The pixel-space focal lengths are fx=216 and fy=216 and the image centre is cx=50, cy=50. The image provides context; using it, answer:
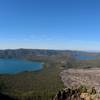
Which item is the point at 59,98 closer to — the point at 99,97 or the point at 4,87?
the point at 99,97

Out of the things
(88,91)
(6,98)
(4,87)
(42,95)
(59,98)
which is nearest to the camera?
(88,91)

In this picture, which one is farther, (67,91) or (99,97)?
(67,91)

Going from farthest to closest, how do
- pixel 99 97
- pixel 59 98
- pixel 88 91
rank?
pixel 59 98, pixel 88 91, pixel 99 97

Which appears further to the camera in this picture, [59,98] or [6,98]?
[6,98]

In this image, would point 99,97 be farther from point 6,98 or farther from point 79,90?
point 6,98

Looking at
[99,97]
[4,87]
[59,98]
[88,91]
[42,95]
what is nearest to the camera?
[99,97]

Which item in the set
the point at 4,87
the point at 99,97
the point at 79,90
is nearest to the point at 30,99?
the point at 4,87

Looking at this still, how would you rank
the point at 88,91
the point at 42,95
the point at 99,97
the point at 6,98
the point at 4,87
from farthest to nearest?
the point at 4,87
the point at 42,95
the point at 6,98
the point at 88,91
the point at 99,97

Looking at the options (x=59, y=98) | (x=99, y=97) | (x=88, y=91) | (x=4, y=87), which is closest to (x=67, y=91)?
(x=59, y=98)

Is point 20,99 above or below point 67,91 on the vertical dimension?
below
